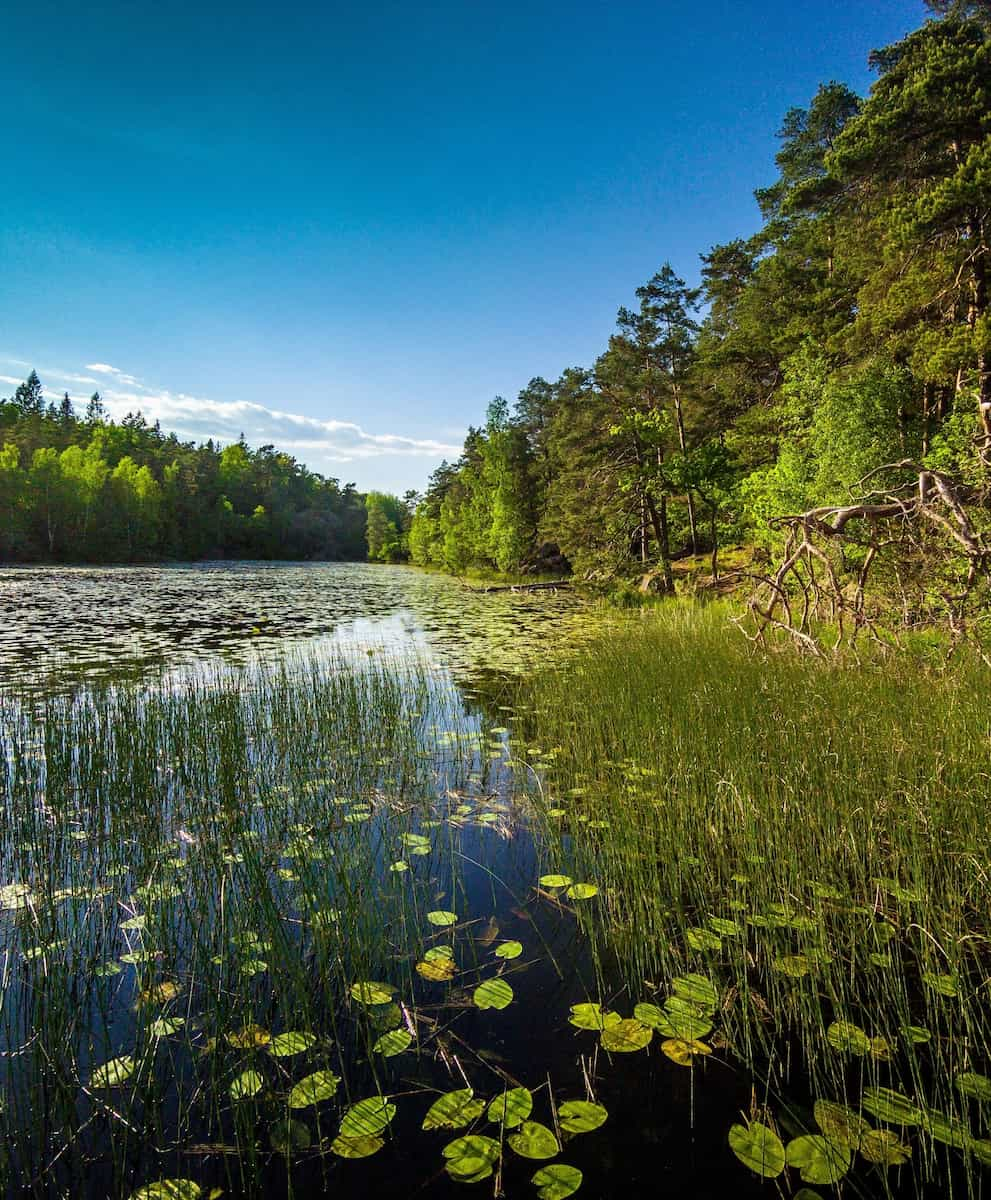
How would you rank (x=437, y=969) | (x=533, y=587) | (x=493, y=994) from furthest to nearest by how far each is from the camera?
(x=533, y=587)
(x=437, y=969)
(x=493, y=994)

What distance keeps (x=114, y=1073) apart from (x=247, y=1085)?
19.9 inches

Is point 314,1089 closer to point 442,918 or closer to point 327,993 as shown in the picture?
point 327,993

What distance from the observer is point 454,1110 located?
1.85 m

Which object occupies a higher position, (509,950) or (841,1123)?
(841,1123)

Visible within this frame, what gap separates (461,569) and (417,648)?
3320cm

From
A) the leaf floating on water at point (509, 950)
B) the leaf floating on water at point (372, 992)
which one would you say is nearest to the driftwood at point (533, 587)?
the leaf floating on water at point (509, 950)

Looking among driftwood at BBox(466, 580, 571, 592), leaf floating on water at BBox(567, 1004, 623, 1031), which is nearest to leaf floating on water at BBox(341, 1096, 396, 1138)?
leaf floating on water at BBox(567, 1004, 623, 1031)

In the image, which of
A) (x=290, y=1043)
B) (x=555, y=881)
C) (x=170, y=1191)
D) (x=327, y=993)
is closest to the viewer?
(x=170, y=1191)

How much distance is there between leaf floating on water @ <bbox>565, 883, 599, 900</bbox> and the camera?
3078 millimetres

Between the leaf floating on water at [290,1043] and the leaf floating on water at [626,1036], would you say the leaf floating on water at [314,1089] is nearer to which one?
the leaf floating on water at [290,1043]

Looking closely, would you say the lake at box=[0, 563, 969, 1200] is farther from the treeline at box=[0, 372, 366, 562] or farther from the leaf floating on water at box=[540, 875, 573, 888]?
the treeline at box=[0, 372, 366, 562]

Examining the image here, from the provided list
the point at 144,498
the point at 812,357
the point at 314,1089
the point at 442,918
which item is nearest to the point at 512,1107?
the point at 314,1089

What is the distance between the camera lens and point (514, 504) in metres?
33.5

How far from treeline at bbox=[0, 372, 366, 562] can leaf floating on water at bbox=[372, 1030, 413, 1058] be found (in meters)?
57.2
